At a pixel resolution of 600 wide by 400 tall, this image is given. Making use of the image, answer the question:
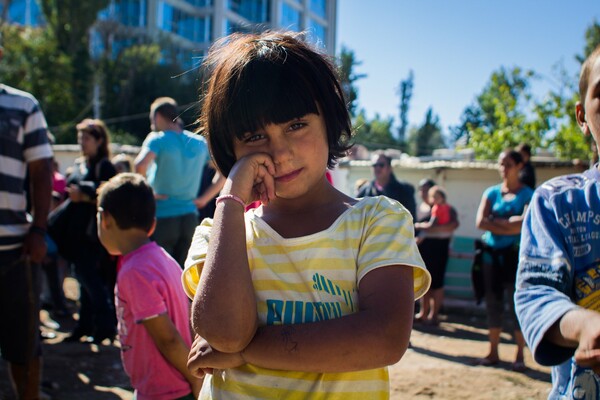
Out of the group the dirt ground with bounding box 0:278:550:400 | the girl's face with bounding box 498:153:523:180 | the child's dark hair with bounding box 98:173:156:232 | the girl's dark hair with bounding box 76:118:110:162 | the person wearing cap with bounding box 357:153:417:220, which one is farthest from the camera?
the person wearing cap with bounding box 357:153:417:220

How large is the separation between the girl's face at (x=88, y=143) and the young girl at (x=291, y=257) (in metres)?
4.77

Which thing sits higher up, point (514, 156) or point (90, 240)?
point (514, 156)

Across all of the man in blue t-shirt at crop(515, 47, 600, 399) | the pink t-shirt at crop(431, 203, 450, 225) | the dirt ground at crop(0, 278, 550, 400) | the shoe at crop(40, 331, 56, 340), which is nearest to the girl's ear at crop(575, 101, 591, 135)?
the man in blue t-shirt at crop(515, 47, 600, 399)

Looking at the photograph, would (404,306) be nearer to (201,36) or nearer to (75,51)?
(75,51)

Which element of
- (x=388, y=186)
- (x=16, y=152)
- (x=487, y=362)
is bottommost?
(x=487, y=362)

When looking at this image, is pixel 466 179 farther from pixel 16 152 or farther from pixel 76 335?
pixel 16 152

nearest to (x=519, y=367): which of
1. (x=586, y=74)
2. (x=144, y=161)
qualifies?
(x=144, y=161)

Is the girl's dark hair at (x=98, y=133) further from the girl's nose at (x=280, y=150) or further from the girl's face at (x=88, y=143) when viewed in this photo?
the girl's nose at (x=280, y=150)

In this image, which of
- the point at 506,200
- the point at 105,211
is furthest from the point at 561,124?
the point at 105,211

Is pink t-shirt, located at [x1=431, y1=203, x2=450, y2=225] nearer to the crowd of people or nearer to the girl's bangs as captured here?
the crowd of people

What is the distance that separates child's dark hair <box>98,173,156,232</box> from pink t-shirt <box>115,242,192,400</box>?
0.83 ft

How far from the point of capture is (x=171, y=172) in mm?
5422

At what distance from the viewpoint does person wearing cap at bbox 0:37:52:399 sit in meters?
3.57

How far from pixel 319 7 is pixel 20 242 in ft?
174
